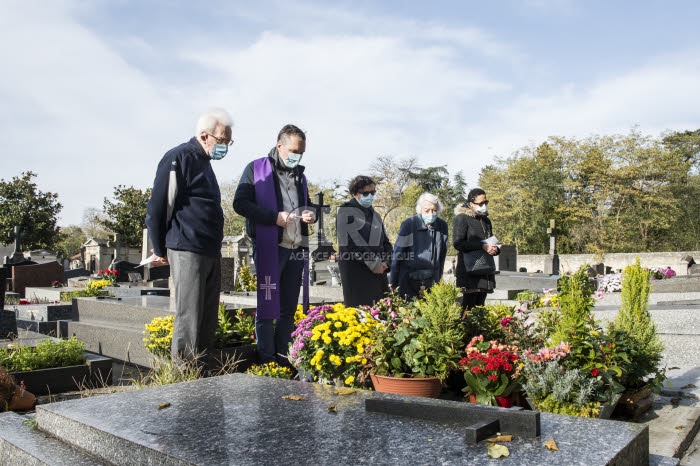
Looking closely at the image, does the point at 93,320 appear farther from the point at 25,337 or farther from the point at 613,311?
the point at 613,311

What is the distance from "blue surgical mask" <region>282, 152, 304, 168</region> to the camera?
494cm

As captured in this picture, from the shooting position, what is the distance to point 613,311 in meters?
10.2

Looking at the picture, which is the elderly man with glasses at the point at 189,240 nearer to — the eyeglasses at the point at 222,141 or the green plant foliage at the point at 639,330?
the eyeglasses at the point at 222,141

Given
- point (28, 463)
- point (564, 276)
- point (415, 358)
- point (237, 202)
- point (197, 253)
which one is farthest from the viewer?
point (237, 202)

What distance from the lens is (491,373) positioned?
3.61m

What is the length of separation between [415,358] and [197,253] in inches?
65.8

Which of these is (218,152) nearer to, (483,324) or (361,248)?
(361,248)

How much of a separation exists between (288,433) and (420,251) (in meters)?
3.97

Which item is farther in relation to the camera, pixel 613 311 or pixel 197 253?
pixel 613 311

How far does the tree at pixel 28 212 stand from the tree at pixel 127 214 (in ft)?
13.1

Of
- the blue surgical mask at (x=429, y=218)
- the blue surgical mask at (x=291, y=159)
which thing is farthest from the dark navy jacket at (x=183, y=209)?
the blue surgical mask at (x=429, y=218)

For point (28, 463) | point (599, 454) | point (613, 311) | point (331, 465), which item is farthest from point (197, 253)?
point (613, 311)

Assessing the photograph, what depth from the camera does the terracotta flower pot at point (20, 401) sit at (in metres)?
3.98

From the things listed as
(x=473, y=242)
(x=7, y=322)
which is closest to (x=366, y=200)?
(x=473, y=242)
